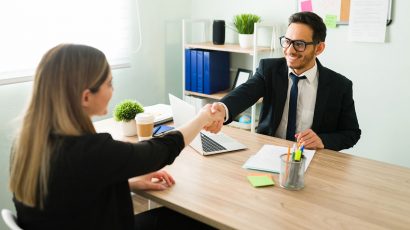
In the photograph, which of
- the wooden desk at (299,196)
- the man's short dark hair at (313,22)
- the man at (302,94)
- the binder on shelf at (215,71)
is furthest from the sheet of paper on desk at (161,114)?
the binder on shelf at (215,71)

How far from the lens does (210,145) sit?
1785 millimetres

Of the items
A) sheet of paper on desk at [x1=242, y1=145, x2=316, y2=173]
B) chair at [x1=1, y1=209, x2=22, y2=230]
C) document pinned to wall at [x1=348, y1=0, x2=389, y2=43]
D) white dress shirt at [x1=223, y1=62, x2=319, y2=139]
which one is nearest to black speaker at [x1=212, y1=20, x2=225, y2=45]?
document pinned to wall at [x1=348, y1=0, x2=389, y2=43]

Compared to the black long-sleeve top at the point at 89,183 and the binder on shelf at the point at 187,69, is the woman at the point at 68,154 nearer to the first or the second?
the black long-sleeve top at the point at 89,183

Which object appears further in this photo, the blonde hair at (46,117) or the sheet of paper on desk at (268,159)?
the sheet of paper on desk at (268,159)

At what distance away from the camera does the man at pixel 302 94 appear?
1973mm

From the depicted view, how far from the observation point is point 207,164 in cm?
159

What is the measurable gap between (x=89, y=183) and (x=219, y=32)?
2340mm

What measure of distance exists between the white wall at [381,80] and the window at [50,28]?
135cm

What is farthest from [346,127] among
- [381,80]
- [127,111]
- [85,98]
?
[85,98]

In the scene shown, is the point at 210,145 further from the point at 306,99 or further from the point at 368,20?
the point at 368,20

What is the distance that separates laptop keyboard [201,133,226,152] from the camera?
1737 millimetres

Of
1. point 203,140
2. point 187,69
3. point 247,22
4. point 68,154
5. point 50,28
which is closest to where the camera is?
point 68,154

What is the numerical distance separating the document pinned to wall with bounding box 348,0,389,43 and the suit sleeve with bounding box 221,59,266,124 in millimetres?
976

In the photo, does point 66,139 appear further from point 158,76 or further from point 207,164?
point 158,76
